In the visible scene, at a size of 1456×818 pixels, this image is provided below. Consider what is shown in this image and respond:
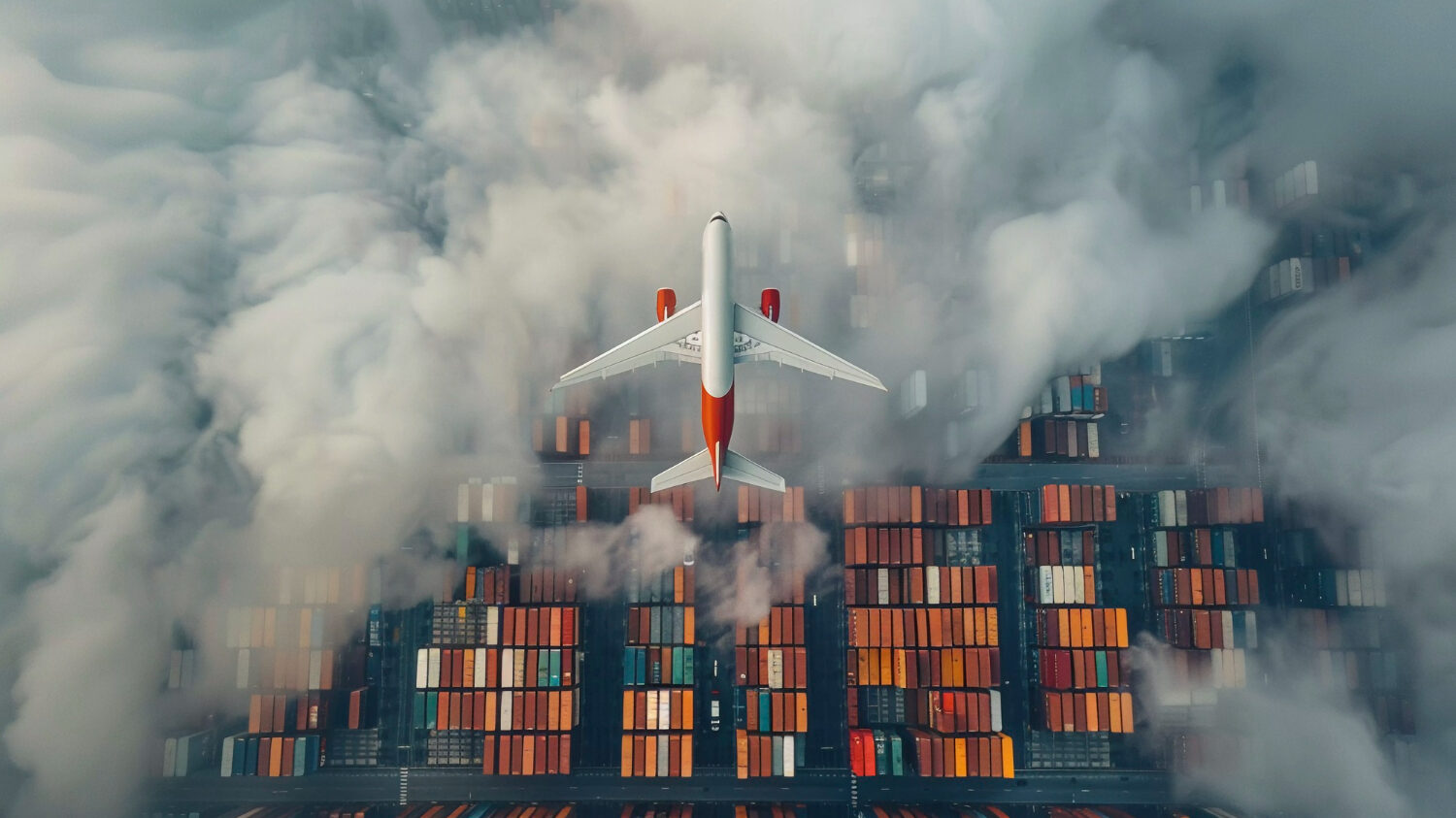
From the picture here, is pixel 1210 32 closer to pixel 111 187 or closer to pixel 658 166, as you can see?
pixel 658 166

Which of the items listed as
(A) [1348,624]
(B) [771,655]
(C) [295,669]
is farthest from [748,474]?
(A) [1348,624]

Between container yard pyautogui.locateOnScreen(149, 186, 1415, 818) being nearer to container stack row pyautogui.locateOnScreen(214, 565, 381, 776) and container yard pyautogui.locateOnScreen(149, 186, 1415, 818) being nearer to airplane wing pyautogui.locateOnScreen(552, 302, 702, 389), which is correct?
container stack row pyautogui.locateOnScreen(214, 565, 381, 776)

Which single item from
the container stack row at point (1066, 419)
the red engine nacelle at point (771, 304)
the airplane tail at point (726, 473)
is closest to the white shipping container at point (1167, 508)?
the container stack row at point (1066, 419)

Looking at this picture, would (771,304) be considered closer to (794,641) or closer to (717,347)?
(717,347)

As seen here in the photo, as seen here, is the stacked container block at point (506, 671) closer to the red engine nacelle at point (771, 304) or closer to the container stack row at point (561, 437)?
the container stack row at point (561, 437)

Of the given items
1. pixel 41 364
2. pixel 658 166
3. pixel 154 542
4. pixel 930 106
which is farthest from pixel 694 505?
pixel 41 364

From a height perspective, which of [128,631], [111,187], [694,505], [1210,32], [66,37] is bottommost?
[128,631]

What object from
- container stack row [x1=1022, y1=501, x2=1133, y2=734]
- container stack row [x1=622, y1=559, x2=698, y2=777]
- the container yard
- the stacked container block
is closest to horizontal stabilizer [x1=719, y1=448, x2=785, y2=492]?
the container yard
